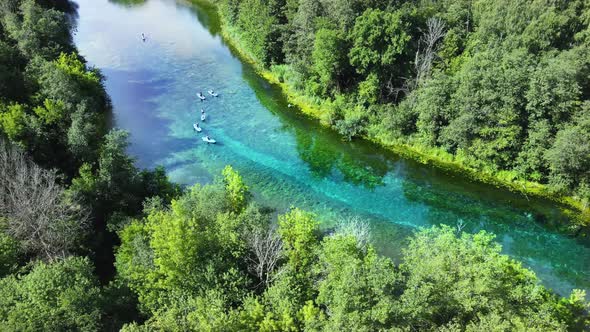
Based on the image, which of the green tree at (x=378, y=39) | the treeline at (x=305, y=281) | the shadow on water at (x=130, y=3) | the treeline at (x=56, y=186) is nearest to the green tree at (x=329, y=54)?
the green tree at (x=378, y=39)

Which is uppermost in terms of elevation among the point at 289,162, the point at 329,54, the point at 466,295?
the point at 329,54

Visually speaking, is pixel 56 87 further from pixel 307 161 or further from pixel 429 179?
pixel 429 179

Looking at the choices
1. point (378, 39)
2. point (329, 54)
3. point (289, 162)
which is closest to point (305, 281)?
point (289, 162)

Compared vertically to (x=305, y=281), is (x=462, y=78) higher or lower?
higher

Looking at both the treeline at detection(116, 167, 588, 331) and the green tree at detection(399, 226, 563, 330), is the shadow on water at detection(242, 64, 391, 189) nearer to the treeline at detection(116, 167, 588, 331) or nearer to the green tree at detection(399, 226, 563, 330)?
the treeline at detection(116, 167, 588, 331)

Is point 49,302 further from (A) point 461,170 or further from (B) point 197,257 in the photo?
(A) point 461,170

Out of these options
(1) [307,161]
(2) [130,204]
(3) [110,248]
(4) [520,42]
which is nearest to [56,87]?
(2) [130,204]
